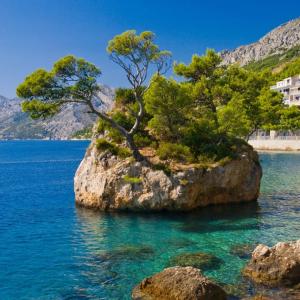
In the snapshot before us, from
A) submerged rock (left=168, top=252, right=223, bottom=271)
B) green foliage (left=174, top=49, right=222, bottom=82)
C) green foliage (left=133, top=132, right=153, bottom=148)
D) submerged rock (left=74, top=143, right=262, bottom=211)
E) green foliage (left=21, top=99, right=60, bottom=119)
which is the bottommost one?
submerged rock (left=168, top=252, right=223, bottom=271)

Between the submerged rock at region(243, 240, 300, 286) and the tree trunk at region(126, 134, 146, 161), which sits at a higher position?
the tree trunk at region(126, 134, 146, 161)

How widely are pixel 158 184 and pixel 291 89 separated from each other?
11964 centimetres

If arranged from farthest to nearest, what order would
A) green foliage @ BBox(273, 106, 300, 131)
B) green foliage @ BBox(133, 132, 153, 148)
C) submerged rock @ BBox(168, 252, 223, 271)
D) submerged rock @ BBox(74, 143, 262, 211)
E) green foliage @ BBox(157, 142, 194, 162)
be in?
green foliage @ BBox(273, 106, 300, 131) → green foliage @ BBox(133, 132, 153, 148) → green foliage @ BBox(157, 142, 194, 162) → submerged rock @ BBox(74, 143, 262, 211) → submerged rock @ BBox(168, 252, 223, 271)

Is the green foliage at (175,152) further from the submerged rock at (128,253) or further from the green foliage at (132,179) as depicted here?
the submerged rock at (128,253)

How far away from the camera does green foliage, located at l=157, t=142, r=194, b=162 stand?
33.6m

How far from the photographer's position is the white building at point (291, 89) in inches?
5310

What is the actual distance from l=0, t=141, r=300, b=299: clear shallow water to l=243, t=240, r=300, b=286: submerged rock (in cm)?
94

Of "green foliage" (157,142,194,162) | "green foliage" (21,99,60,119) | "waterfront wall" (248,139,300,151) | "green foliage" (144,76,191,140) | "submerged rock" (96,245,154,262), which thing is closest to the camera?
"submerged rock" (96,245,154,262)

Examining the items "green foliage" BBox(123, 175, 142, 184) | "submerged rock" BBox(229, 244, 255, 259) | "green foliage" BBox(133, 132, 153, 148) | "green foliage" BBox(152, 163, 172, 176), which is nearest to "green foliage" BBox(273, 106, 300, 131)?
"green foliage" BBox(133, 132, 153, 148)

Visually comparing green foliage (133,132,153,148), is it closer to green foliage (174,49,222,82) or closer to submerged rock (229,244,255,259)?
green foliage (174,49,222,82)

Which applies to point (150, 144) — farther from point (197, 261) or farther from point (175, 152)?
point (197, 261)

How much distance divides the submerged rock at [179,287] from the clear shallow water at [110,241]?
897mm

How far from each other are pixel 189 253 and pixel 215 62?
27.5 meters

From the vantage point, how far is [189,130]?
121 ft
